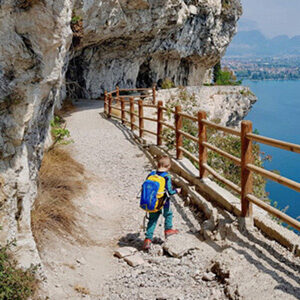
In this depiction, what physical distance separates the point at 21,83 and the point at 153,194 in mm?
2122

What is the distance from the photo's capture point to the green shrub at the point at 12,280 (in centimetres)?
289

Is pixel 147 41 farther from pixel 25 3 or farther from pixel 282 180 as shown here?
pixel 25 3

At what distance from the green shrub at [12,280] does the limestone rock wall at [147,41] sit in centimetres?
1342

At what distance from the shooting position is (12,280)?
9.61ft

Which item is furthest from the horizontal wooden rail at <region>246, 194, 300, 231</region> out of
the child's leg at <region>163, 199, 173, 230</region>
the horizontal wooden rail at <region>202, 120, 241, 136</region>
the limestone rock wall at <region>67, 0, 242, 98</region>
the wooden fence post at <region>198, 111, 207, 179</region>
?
the limestone rock wall at <region>67, 0, 242, 98</region>

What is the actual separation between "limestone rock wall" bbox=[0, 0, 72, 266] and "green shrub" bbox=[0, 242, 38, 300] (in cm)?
19

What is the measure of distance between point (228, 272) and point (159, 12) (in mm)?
19887

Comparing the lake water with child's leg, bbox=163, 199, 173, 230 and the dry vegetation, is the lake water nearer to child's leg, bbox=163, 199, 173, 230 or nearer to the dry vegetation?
child's leg, bbox=163, 199, 173, 230

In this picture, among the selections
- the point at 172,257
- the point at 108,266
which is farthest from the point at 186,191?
the point at 108,266

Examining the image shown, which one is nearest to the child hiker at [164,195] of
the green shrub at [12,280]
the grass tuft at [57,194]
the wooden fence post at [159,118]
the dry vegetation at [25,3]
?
the grass tuft at [57,194]

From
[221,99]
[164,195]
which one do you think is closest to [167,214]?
[164,195]

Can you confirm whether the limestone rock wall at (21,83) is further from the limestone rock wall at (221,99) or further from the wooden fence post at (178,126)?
the limestone rock wall at (221,99)

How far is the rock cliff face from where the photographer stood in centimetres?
317

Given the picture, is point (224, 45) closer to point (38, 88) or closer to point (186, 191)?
point (186, 191)
